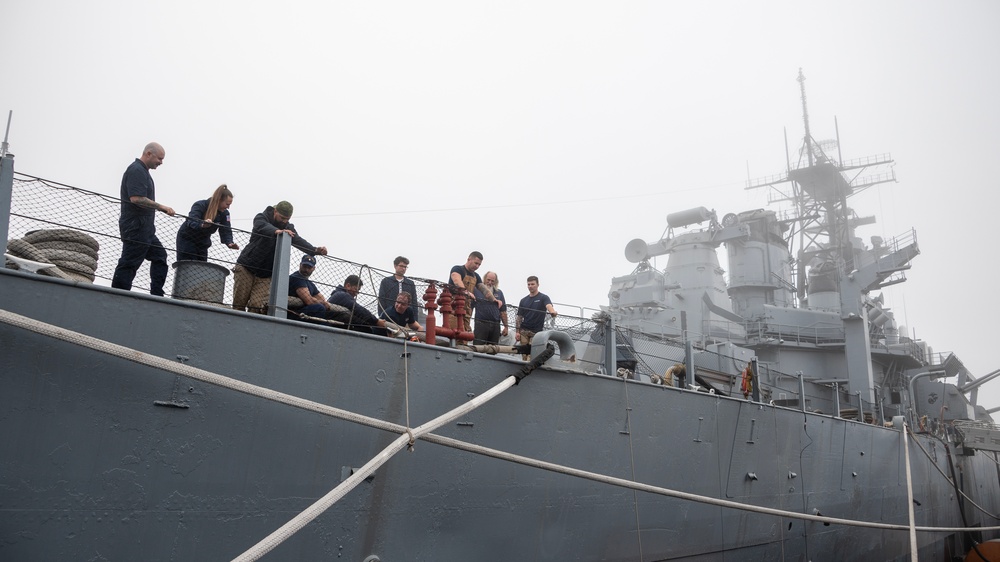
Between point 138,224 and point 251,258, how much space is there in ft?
2.94

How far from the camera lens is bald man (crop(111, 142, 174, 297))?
492 cm

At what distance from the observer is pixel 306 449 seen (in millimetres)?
5203

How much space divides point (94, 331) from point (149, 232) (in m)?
0.91

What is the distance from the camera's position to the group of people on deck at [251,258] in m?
4.95

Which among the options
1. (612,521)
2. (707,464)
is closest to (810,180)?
(707,464)

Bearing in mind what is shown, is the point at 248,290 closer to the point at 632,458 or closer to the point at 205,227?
the point at 205,227

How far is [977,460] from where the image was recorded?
19.5 m

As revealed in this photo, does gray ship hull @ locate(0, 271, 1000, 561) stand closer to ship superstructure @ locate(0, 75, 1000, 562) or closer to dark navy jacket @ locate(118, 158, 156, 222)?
ship superstructure @ locate(0, 75, 1000, 562)

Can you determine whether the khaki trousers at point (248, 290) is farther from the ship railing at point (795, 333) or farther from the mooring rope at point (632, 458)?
the ship railing at point (795, 333)

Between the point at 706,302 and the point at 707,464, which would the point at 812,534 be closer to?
the point at 707,464

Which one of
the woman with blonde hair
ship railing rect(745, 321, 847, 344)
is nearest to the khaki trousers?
the woman with blonde hair

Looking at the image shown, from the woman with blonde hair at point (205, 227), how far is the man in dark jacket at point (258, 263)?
146 mm

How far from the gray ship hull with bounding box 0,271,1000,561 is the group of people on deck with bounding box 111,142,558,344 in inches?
17.7

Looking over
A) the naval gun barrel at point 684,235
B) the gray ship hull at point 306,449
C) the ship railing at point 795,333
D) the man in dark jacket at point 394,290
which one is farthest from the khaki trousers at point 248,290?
the naval gun barrel at point 684,235
